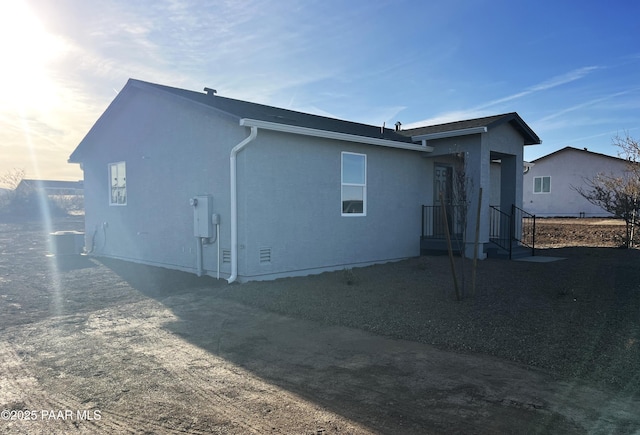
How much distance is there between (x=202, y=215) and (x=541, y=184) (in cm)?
3017

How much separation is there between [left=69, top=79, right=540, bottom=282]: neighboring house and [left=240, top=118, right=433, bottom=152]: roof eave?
0.08 ft

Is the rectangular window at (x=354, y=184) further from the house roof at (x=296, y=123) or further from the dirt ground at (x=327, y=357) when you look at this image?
the dirt ground at (x=327, y=357)

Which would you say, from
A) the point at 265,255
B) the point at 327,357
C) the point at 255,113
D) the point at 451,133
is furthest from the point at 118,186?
the point at 327,357

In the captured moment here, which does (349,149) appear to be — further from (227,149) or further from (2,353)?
(2,353)

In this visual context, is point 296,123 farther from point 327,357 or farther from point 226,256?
point 327,357

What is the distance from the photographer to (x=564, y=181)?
31266 mm

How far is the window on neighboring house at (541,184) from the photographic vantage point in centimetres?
3219

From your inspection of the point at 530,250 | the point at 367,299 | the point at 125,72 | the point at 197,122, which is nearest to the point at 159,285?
the point at 197,122

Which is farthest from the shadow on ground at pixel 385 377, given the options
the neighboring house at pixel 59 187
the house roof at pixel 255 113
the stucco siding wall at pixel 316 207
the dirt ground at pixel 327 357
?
the neighboring house at pixel 59 187

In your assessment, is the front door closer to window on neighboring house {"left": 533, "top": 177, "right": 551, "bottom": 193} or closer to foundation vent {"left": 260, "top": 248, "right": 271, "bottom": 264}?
foundation vent {"left": 260, "top": 248, "right": 271, "bottom": 264}

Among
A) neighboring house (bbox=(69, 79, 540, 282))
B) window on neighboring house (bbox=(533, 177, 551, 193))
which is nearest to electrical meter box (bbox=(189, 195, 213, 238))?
neighboring house (bbox=(69, 79, 540, 282))

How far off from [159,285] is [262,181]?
10.1 feet

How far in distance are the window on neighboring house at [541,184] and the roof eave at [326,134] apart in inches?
965

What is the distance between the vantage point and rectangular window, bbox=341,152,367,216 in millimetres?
10383
